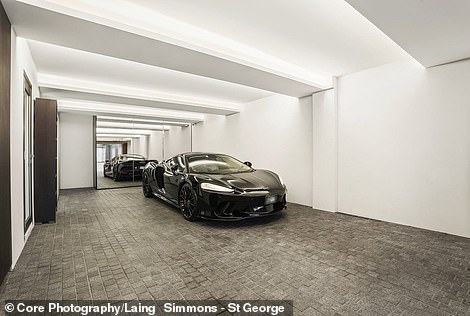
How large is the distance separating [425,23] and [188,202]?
368cm

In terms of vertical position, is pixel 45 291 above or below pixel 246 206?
below

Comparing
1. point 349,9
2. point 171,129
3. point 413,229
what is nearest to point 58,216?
point 349,9

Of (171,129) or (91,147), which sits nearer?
(91,147)

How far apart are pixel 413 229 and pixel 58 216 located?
18.8 feet

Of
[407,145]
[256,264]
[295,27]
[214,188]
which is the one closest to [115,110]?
[214,188]

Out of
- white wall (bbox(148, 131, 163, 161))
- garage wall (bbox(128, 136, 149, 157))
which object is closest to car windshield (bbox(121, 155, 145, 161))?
garage wall (bbox(128, 136, 149, 157))

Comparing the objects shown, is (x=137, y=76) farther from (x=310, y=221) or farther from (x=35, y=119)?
(x=310, y=221)

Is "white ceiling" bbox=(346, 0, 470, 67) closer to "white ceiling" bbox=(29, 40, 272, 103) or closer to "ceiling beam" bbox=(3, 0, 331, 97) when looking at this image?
"ceiling beam" bbox=(3, 0, 331, 97)

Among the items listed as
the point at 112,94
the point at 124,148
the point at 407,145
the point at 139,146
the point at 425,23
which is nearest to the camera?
the point at 425,23

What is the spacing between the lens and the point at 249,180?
3.95 metres

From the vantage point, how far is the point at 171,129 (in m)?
10.4

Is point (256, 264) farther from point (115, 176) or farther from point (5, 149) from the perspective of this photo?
point (115, 176)

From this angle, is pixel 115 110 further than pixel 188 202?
Yes

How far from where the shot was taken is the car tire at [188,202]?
3889mm
